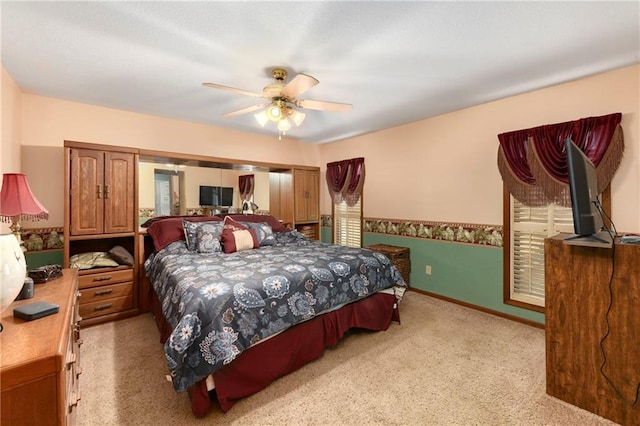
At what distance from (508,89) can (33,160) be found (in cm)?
489

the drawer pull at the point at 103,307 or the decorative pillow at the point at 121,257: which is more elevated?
the decorative pillow at the point at 121,257

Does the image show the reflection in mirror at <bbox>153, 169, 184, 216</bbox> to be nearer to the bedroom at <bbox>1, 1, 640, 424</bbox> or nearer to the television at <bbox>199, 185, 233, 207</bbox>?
the television at <bbox>199, 185, 233, 207</bbox>

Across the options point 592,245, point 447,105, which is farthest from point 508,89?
point 592,245

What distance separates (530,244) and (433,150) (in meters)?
1.55

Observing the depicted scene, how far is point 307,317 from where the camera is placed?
2188 millimetres

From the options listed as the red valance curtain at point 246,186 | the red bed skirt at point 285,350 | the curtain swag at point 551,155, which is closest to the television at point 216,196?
the red valance curtain at point 246,186

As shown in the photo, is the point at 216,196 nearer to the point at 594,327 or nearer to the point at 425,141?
the point at 425,141

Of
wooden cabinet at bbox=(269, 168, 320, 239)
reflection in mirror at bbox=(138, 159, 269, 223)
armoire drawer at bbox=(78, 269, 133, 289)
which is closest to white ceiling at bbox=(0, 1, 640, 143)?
reflection in mirror at bbox=(138, 159, 269, 223)

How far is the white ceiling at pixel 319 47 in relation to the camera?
1694 millimetres

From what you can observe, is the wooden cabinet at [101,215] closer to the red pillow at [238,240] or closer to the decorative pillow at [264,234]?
the red pillow at [238,240]

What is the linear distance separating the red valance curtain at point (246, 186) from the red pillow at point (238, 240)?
42.0 inches

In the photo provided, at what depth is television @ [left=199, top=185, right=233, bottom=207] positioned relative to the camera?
3986mm

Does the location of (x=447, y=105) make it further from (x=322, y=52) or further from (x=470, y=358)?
(x=470, y=358)

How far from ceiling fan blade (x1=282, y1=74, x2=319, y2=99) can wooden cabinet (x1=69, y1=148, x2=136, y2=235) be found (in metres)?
1.99
